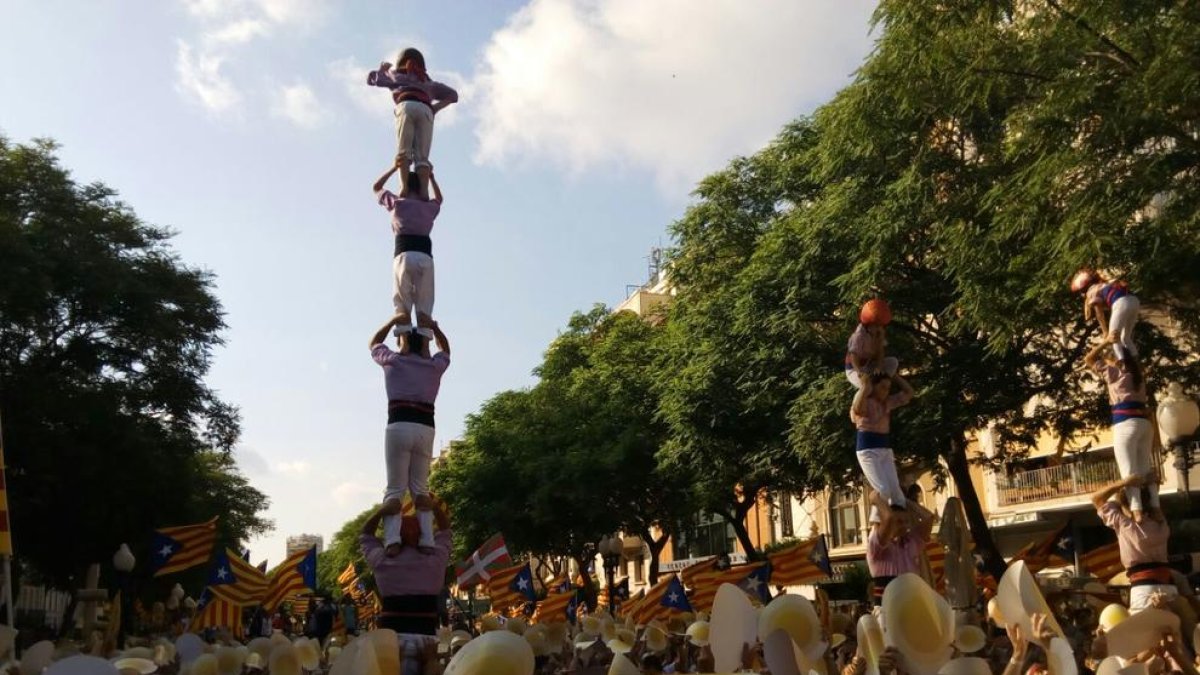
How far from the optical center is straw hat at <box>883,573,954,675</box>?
5.13 m

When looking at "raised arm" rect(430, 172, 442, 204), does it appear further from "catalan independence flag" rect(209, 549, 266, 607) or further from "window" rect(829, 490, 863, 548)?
"window" rect(829, 490, 863, 548)

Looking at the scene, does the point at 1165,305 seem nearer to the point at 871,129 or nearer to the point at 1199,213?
the point at 1199,213

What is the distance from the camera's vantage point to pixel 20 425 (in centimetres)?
2400

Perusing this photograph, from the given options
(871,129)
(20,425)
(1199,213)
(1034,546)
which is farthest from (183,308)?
(1199,213)

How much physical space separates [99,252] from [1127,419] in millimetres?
22394

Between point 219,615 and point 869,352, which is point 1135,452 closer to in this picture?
point 869,352

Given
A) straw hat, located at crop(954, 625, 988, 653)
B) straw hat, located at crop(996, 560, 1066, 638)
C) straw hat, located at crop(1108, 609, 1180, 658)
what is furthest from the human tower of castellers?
straw hat, located at crop(996, 560, 1066, 638)

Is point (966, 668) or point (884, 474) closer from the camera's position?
point (966, 668)

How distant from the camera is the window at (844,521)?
41312mm

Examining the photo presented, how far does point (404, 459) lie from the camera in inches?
396

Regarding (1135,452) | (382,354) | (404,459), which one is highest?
(382,354)

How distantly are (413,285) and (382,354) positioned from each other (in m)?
0.76

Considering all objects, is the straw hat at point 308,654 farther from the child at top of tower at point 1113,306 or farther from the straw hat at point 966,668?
the child at top of tower at point 1113,306

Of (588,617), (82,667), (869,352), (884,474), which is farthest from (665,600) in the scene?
(82,667)
